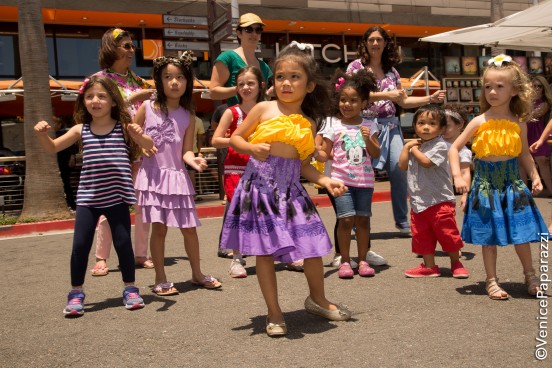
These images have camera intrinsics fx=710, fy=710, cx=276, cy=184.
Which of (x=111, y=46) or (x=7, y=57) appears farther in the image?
(x=7, y=57)

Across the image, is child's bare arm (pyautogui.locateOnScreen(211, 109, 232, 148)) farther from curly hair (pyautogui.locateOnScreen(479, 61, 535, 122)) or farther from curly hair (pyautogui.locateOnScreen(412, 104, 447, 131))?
curly hair (pyautogui.locateOnScreen(479, 61, 535, 122))

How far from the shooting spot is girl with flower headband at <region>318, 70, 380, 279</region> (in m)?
5.73

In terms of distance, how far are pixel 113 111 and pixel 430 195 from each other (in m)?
2.52

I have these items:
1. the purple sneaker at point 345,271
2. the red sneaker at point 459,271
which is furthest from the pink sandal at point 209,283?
the red sneaker at point 459,271

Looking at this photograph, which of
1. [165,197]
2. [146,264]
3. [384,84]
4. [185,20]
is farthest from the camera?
[185,20]

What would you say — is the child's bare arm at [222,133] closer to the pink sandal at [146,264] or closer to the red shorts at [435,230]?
the pink sandal at [146,264]

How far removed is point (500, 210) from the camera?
15.5 ft

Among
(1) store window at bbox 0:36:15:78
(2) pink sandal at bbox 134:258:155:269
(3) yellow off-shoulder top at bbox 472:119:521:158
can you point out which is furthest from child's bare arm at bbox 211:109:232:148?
(1) store window at bbox 0:36:15:78

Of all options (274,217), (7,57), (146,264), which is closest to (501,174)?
(274,217)

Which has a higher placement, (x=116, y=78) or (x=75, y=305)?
(x=116, y=78)

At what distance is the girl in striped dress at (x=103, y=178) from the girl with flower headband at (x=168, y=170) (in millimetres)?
318

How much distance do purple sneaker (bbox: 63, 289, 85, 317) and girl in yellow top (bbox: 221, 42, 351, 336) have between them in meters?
1.21

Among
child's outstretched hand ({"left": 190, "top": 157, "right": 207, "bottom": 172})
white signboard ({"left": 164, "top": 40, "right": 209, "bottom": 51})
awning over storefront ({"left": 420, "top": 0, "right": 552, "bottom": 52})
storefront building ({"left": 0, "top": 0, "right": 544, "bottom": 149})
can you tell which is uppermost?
storefront building ({"left": 0, "top": 0, "right": 544, "bottom": 149})

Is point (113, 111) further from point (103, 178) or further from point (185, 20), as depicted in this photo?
point (185, 20)
